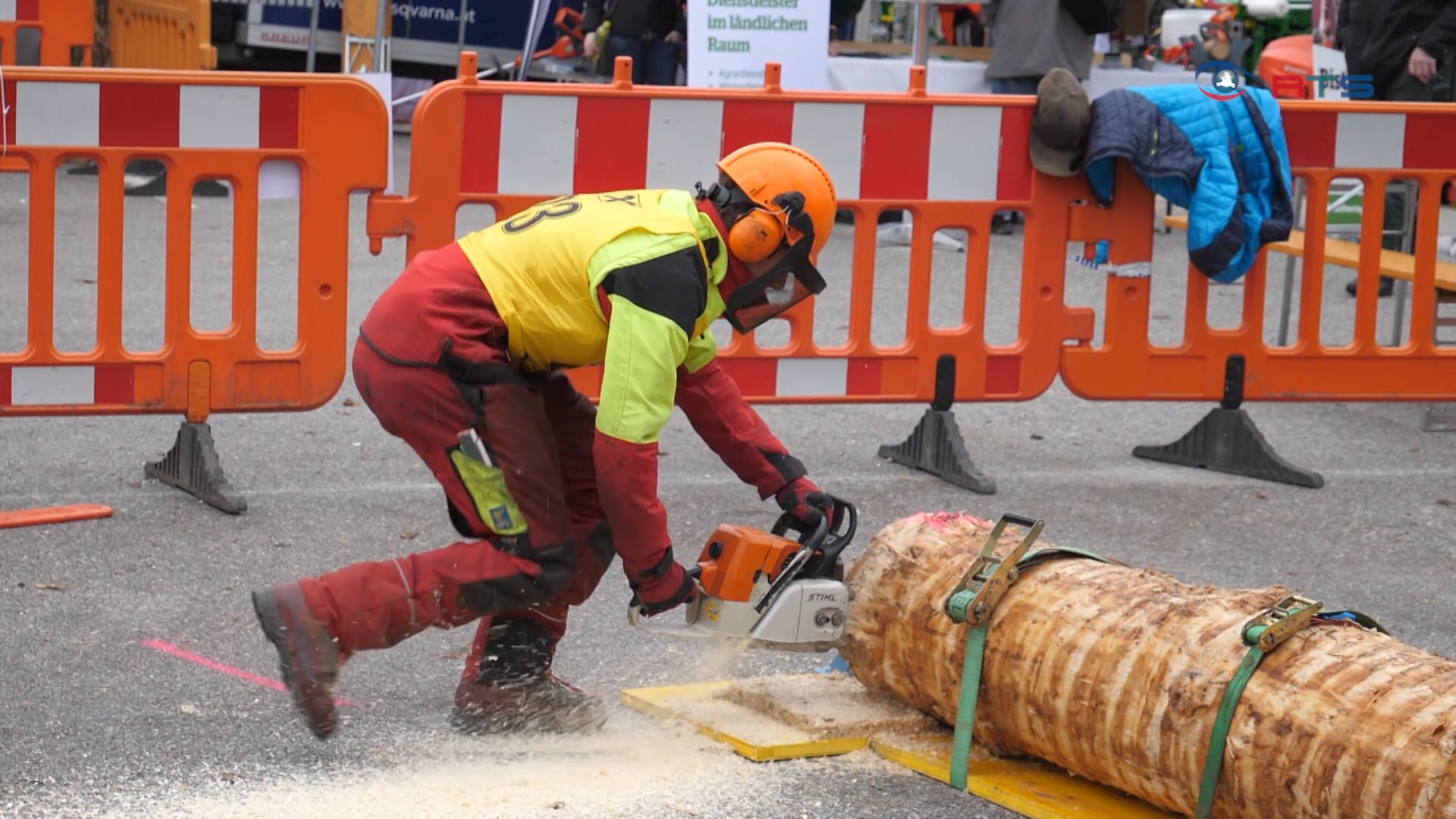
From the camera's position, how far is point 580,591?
3.99 meters

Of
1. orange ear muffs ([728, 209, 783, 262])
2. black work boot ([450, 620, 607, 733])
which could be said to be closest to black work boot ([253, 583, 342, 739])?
black work boot ([450, 620, 607, 733])

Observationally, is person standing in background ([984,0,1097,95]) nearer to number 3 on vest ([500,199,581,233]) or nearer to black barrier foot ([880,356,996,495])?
black barrier foot ([880,356,996,495])

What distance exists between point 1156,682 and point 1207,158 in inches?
124

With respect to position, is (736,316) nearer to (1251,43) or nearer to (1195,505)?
(1195,505)

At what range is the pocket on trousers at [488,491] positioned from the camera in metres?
3.67

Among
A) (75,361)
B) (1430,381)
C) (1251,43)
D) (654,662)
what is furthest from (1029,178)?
(1251,43)

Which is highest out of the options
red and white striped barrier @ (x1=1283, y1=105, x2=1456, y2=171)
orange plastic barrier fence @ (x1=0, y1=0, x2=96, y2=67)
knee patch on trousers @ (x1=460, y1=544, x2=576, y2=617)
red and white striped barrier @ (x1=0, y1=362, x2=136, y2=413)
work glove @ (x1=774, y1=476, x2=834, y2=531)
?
orange plastic barrier fence @ (x1=0, y1=0, x2=96, y2=67)

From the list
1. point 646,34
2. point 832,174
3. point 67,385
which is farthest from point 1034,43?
point 67,385

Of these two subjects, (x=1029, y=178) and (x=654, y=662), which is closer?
(x=654, y=662)

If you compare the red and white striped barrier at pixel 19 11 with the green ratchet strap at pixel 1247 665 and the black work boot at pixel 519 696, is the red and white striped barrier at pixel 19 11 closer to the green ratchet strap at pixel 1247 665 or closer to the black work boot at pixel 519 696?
the black work boot at pixel 519 696

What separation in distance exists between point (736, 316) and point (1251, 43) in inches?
474

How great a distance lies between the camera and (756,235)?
144 inches

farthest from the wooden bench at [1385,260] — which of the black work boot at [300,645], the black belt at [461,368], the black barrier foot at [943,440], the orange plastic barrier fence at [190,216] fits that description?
the black work boot at [300,645]

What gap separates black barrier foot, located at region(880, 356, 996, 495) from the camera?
6.12m
